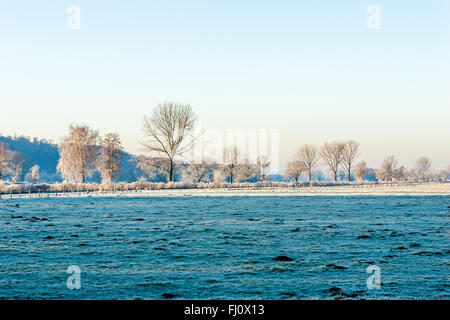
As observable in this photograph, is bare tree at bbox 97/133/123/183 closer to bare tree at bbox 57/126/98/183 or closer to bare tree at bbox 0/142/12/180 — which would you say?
bare tree at bbox 57/126/98/183

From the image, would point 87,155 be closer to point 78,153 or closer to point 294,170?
point 78,153

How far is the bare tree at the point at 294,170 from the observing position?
129125 millimetres

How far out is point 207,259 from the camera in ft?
34.1

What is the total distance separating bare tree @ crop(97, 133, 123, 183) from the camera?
71625 mm

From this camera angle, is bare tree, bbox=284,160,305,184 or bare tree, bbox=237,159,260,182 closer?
bare tree, bbox=237,159,260,182

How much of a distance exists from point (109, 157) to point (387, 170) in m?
137

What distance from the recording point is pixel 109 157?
71875 mm

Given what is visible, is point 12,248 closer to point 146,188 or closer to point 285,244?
point 285,244

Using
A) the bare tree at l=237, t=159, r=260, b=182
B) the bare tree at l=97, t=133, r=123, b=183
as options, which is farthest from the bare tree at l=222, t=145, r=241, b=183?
Result: the bare tree at l=97, t=133, r=123, b=183

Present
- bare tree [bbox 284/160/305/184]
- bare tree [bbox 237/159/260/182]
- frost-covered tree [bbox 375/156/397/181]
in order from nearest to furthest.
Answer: bare tree [bbox 237/159/260/182] < bare tree [bbox 284/160/305/184] < frost-covered tree [bbox 375/156/397/181]

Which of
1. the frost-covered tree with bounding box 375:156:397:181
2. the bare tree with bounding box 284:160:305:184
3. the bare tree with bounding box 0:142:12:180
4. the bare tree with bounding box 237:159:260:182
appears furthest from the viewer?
the frost-covered tree with bounding box 375:156:397:181

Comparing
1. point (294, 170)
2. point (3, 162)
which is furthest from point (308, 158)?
point (3, 162)

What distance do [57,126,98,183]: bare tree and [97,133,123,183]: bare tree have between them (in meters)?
1.13
